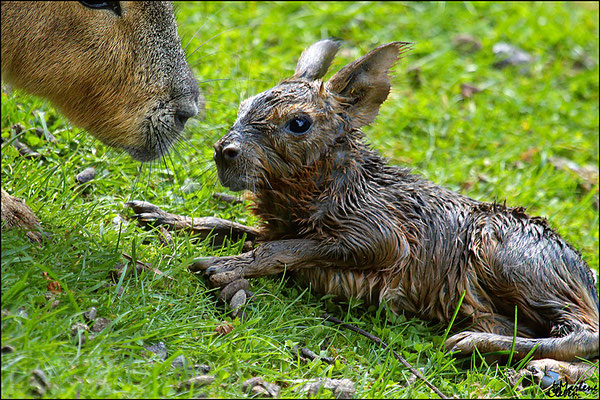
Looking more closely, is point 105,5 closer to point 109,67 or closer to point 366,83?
point 109,67

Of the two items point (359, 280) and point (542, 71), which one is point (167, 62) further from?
point (542, 71)

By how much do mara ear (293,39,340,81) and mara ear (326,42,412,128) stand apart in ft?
0.77

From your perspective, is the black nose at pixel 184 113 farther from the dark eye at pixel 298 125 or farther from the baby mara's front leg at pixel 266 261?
the baby mara's front leg at pixel 266 261

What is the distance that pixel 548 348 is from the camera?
3.96m

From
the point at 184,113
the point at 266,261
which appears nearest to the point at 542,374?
the point at 266,261

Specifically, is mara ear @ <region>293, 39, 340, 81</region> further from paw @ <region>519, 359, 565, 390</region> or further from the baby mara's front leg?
paw @ <region>519, 359, 565, 390</region>

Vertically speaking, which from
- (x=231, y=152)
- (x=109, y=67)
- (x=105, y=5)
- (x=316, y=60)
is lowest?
(x=231, y=152)

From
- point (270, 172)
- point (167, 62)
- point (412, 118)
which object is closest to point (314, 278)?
point (270, 172)

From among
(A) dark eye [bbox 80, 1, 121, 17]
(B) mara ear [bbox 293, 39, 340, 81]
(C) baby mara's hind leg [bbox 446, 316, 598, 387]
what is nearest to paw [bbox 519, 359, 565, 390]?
(C) baby mara's hind leg [bbox 446, 316, 598, 387]

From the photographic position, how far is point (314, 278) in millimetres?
4223

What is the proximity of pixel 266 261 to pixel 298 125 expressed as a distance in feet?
2.52

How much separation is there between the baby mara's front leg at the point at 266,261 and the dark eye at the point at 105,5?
136 cm

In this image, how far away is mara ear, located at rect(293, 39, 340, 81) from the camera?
4.54m

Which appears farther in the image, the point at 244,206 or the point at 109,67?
the point at 244,206
